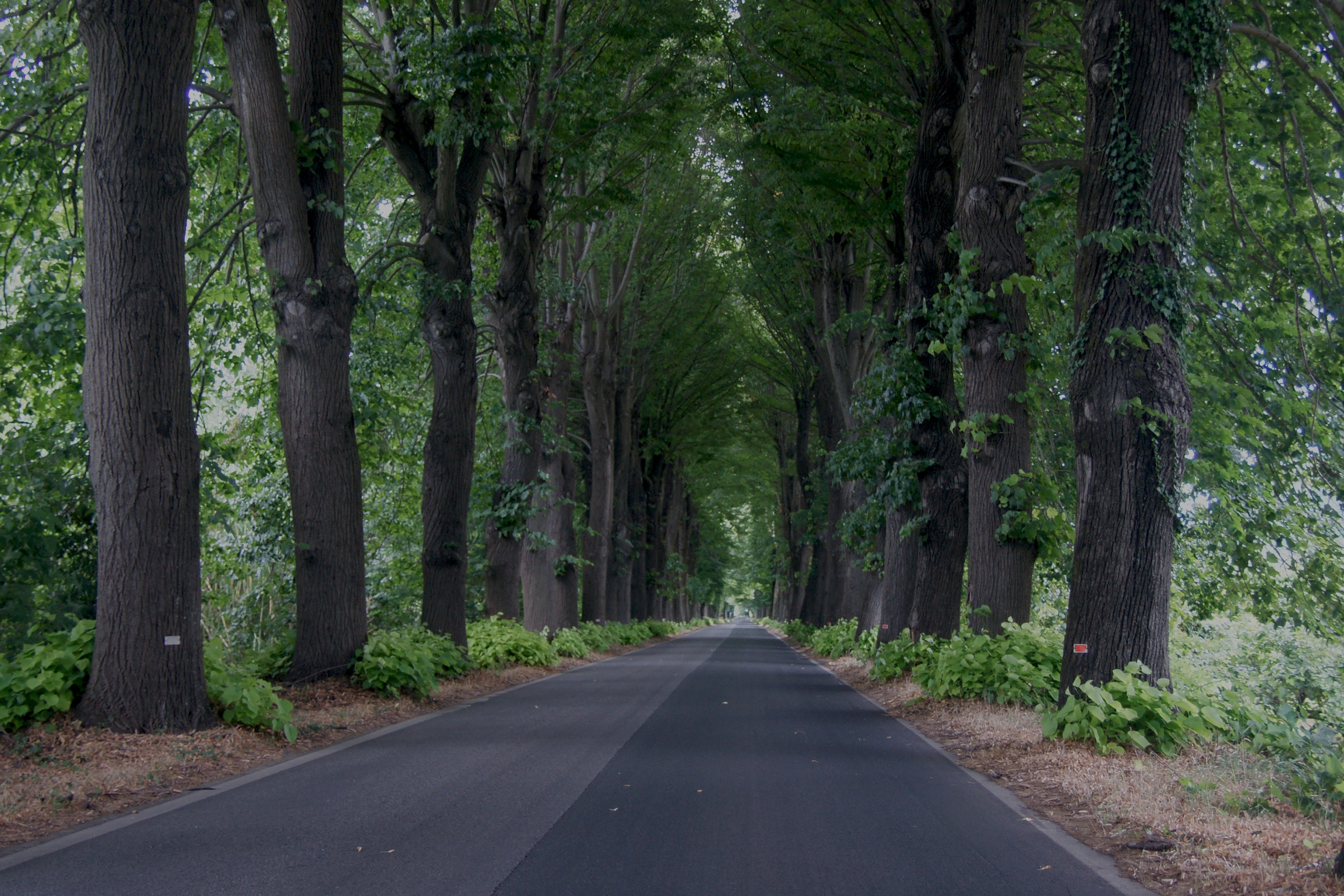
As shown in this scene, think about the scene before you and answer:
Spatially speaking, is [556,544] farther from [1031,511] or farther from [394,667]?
[1031,511]

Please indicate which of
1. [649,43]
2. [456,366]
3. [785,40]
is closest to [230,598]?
[456,366]

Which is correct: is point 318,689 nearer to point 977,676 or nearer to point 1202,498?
point 977,676

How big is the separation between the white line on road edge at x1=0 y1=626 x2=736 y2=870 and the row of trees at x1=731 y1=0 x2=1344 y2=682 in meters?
6.34

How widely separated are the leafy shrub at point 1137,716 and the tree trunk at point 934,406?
6.89 m

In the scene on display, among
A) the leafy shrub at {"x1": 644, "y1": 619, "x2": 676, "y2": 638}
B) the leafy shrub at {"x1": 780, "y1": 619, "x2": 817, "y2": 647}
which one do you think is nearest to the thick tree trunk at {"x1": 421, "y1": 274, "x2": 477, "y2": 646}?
the leafy shrub at {"x1": 780, "y1": 619, "x2": 817, "y2": 647}

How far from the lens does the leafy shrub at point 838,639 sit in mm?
24266

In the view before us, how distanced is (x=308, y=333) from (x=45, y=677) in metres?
4.95

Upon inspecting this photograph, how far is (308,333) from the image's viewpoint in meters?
11.5

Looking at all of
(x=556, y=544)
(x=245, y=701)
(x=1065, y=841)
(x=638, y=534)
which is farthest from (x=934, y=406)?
(x=638, y=534)

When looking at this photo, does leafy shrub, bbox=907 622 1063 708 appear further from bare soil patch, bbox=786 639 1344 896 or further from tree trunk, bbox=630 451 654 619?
tree trunk, bbox=630 451 654 619

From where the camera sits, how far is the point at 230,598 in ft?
55.9

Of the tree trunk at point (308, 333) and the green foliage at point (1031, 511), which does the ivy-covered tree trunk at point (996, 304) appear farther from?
the tree trunk at point (308, 333)

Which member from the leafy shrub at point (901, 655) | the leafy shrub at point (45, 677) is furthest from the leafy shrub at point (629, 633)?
the leafy shrub at point (45, 677)

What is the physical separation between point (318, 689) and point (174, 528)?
3358 millimetres
